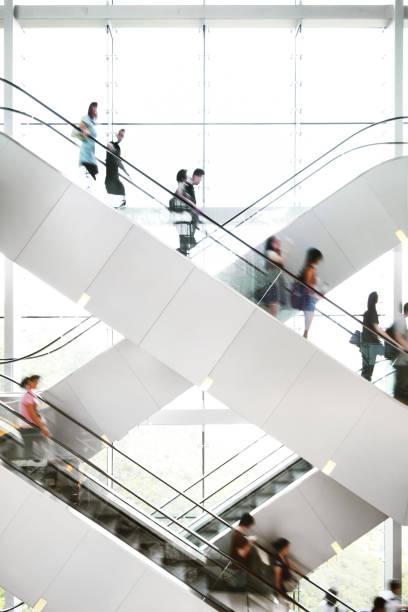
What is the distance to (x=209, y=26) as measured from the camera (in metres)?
15.1

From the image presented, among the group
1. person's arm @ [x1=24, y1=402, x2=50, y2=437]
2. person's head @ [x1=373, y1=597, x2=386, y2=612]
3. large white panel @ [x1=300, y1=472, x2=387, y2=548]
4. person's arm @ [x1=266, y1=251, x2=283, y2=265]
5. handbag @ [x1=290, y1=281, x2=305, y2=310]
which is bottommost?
person's arm @ [x1=24, y1=402, x2=50, y2=437]

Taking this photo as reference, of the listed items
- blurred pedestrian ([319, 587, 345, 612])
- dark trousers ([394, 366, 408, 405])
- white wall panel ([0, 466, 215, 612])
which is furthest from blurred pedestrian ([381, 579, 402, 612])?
white wall panel ([0, 466, 215, 612])

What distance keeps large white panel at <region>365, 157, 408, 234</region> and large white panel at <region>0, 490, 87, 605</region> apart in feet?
23.9

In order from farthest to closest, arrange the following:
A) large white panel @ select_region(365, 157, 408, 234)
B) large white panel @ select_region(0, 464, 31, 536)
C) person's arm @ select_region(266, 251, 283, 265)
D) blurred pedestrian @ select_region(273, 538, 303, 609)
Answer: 1. large white panel @ select_region(365, 157, 408, 234)
2. person's arm @ select_region(266, 251, 283, 265)
3. blurred pedestrian @ select_region(273, 538, 303, 609)
4. large white panel @ select_region(0, 464, 31, 536)

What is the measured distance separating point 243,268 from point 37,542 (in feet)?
15.5

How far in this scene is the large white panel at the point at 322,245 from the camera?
1058 centimetres

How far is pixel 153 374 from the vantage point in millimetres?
10922

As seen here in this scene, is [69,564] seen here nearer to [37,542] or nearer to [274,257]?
[37,542]

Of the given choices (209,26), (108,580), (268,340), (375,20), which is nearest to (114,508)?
(108,580)

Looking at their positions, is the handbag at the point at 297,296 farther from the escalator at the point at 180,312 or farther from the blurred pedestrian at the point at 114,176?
the blurred pedestrian at the point at 114,176

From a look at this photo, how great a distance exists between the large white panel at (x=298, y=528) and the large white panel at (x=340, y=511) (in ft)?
0.43

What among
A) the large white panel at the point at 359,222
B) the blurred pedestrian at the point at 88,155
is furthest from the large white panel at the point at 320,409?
the blurred pedestrian at the point at 88,155

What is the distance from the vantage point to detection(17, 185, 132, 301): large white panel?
862 cm

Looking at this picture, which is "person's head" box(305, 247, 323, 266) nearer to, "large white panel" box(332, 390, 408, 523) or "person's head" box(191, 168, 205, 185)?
"large white panel" box(332, 390, 408, 523)
